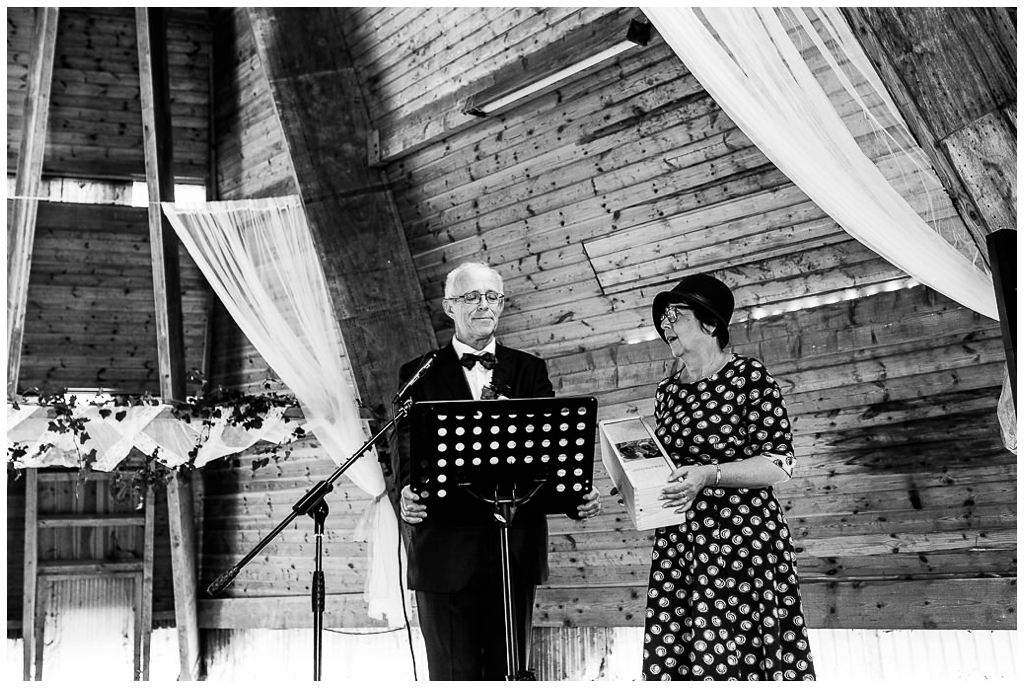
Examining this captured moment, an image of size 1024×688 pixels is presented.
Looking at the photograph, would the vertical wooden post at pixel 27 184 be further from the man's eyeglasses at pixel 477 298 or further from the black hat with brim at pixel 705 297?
the black hat with brim at pixel 705 297

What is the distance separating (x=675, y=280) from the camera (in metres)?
4.21

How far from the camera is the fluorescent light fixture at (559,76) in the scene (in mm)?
3848

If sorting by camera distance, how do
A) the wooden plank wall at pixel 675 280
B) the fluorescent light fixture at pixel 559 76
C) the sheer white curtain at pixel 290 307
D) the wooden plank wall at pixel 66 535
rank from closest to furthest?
the wooden plank wall at pixel 675 280, the fluorescent light fixture at pixel 559 76, the sheer white curtain at pixel 290 307, the wooden plank wall at pixel 66 535

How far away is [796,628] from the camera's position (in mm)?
2371

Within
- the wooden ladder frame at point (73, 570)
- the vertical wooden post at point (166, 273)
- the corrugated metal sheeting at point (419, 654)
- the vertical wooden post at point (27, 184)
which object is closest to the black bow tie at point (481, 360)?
the corrugated metal sheeting at point (419, 654)

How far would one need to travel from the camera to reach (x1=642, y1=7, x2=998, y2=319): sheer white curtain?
9.33 feet

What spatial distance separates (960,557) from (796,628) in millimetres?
1427

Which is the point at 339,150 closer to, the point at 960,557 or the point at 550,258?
the point at 550,258

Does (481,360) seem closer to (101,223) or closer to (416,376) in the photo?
(416,376)

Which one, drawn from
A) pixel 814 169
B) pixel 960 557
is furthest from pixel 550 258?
pixel 960 557

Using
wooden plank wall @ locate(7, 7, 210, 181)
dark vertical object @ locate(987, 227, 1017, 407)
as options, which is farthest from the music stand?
wooden plank wall @ locate(7, 7, 210, 181)

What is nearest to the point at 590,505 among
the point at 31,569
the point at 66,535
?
the point at 31,569

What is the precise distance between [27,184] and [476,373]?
13.1ft

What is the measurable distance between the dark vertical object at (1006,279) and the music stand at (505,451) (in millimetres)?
1044
